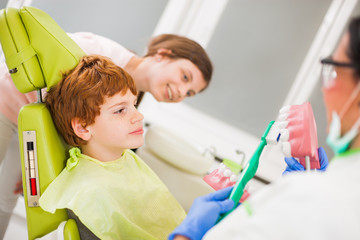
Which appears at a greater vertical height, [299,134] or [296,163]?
[299,134]

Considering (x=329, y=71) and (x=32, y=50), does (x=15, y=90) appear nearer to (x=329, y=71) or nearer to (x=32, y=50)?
(x=32, y=50)

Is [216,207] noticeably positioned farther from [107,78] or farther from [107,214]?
[107,78]

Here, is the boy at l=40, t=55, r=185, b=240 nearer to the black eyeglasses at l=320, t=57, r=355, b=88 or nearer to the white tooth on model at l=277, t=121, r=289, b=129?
the white tooth on model at l=277, t=121, r=289, b=129

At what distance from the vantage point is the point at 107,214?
129 cm

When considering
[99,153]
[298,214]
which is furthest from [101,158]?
[298,214]

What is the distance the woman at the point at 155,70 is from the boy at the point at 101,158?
0.40 m

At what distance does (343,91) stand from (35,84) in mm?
1100

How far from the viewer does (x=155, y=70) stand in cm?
188

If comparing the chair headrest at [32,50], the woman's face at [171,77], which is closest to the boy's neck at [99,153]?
the chair headrest at [32,50]

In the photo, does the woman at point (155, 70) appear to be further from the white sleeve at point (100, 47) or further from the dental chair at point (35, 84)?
the dental chair at point (35, 84)

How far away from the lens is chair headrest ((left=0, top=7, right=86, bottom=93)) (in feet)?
4.25

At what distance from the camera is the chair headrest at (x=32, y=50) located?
4.25ft

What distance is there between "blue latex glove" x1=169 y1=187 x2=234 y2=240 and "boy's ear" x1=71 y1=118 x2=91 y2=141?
60 centimetres

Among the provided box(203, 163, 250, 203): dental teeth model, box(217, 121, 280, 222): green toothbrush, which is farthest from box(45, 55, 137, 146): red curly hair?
box(217, 121, 280, 222): green toothbrush
